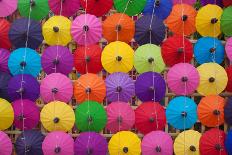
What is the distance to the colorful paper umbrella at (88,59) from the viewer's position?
421cm

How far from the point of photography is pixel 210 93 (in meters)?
4.22

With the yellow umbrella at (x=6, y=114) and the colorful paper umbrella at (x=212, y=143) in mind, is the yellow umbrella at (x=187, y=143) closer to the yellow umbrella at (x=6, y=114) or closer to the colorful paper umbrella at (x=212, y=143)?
the colorful paper umbrella at (x=212, y=143)

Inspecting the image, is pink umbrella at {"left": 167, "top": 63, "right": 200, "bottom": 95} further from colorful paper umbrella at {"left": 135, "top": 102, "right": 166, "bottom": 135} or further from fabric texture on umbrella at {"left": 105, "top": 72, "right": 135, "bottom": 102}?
fabric texture on umbrella at {"left": 105, "top": 72, "right": 135, "bottom": 102}

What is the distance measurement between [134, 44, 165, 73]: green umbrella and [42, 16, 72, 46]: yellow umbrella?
→ 798 mm

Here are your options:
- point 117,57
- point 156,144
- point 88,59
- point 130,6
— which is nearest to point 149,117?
point 156,144

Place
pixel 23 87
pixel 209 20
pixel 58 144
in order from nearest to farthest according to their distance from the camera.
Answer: pixel 58 144, pixel 23 87, pixel 209 20

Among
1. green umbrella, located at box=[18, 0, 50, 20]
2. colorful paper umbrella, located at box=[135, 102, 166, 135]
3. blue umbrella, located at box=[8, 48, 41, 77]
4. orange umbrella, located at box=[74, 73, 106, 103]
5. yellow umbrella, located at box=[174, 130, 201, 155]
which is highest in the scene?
green umbrella, located at box=[18, 0, 50, 20]

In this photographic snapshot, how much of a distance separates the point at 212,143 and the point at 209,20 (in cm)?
135

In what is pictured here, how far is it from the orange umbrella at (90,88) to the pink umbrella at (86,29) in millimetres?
391

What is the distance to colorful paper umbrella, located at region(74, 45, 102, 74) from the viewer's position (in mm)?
4215

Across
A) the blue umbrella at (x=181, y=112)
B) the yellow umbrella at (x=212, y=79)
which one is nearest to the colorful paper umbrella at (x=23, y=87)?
the blue umbrella at (x=181, y=112)

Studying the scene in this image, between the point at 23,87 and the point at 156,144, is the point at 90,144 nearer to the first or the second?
the point at 156,144

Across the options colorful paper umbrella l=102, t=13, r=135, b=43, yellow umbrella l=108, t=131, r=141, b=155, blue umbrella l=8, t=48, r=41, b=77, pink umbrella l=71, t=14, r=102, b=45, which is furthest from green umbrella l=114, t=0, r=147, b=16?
yellow umbrella l=108, t=131, r=141, b=155

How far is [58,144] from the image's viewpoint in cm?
404
